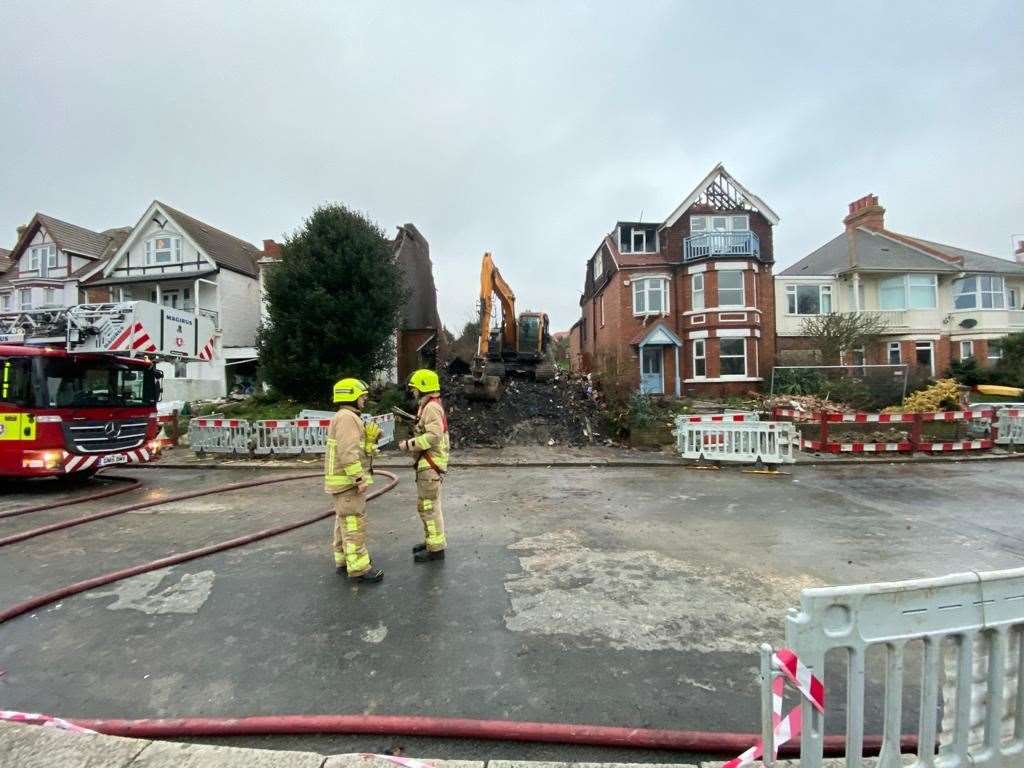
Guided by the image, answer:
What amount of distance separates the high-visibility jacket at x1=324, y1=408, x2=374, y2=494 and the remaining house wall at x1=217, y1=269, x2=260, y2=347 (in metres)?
23.5

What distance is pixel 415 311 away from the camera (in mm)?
24906

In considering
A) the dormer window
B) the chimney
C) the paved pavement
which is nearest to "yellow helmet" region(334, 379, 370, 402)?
the paved pavement

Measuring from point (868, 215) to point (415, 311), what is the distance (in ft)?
83.8

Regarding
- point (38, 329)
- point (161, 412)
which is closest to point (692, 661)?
point (38, 329)

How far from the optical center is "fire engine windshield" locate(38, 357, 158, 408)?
28.2ft

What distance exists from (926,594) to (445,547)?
4.32 meters

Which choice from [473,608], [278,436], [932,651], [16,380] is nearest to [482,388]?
[278,436]

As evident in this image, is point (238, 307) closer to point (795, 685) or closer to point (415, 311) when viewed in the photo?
point (415, 311)

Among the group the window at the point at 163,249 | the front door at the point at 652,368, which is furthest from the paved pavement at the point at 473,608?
the window at the point at 163,249

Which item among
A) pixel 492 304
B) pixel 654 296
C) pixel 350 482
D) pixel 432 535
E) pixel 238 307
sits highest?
pixel 238 307

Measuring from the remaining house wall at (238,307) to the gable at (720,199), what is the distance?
855 inches

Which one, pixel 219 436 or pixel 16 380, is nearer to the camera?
pixel 16 380

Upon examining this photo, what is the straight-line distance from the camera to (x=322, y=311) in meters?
17.3

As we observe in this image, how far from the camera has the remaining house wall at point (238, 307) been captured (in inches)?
1013
